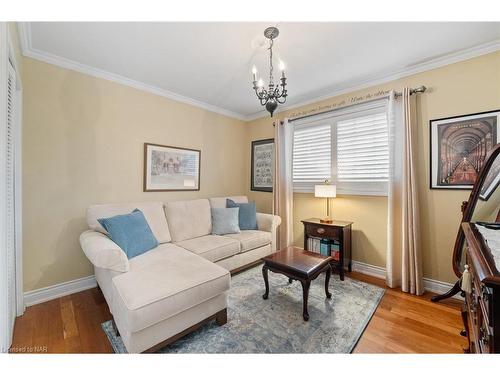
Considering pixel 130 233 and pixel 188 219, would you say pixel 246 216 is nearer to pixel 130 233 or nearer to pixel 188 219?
pixel 188 219

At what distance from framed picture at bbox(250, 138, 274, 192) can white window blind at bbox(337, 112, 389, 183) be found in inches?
48.0

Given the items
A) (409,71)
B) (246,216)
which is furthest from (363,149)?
(246,216)

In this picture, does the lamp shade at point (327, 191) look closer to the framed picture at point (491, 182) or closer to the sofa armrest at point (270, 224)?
the sofa armrest at point (270, 224)

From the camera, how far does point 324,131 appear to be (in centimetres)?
324

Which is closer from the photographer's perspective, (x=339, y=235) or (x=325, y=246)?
(x=339, y=235)

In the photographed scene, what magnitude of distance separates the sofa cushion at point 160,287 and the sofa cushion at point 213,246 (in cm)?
40

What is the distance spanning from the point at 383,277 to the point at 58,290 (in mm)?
3726

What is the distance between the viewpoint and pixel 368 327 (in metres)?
1.79

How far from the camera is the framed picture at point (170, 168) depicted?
2.95 meters

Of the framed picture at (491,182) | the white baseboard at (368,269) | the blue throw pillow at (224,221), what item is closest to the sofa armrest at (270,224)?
the blue throw pillow at (224,221)

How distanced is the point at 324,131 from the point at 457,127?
146cm
